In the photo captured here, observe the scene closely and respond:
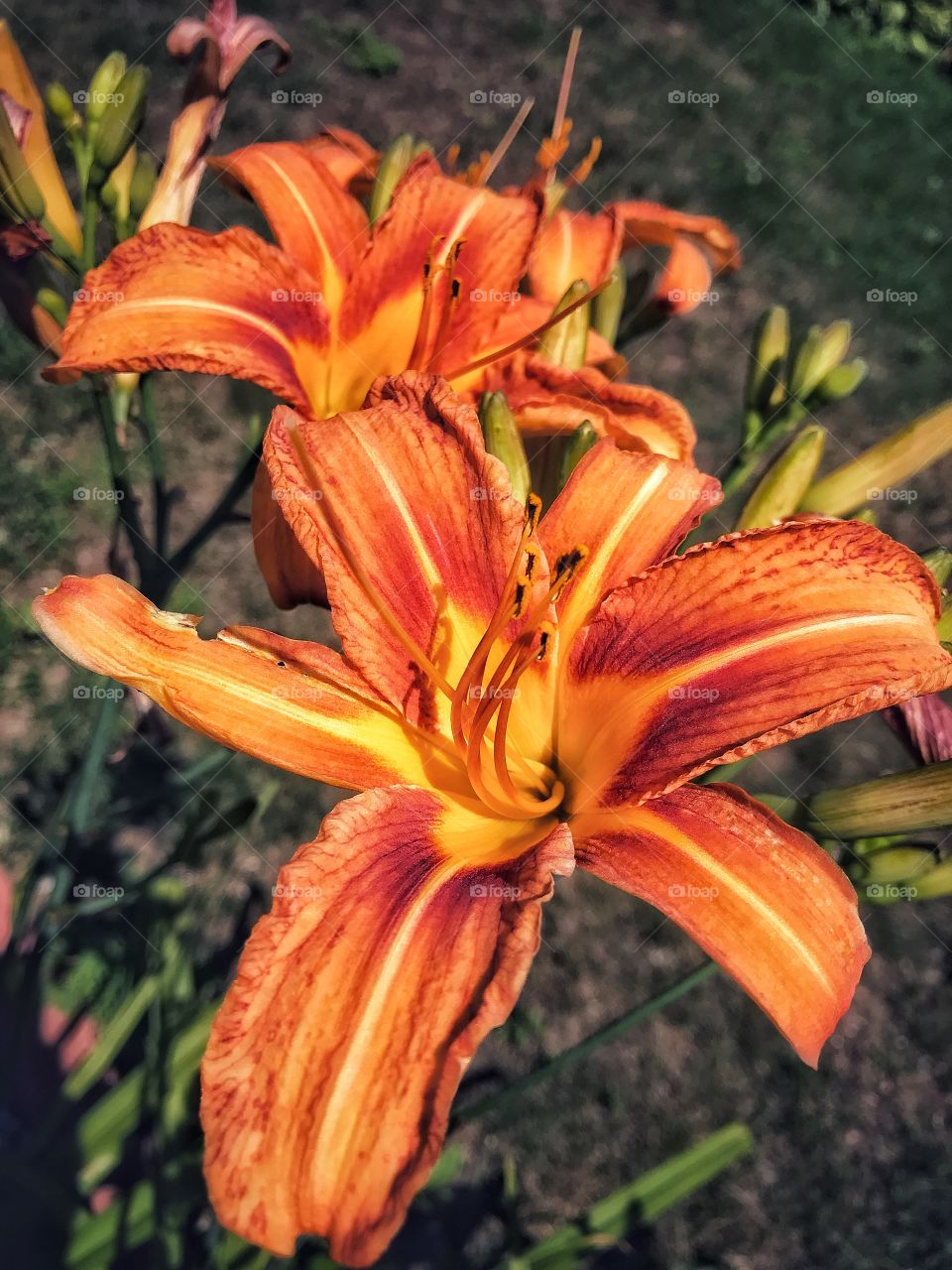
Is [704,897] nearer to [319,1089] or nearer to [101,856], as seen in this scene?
[319,1089]

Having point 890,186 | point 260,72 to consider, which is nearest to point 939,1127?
point 890,186

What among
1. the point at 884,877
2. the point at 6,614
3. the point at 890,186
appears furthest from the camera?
the point at 890,186

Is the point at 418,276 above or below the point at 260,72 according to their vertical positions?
above

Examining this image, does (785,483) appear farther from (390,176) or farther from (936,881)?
(390,176)

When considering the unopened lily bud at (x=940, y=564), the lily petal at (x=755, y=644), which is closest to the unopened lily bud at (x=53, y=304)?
the lily petal at (x=755, y=644)

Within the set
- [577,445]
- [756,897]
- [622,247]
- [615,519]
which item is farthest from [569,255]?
[756,897]

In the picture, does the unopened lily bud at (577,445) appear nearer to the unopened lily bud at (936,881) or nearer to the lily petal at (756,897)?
the lily petal at (756,897)
